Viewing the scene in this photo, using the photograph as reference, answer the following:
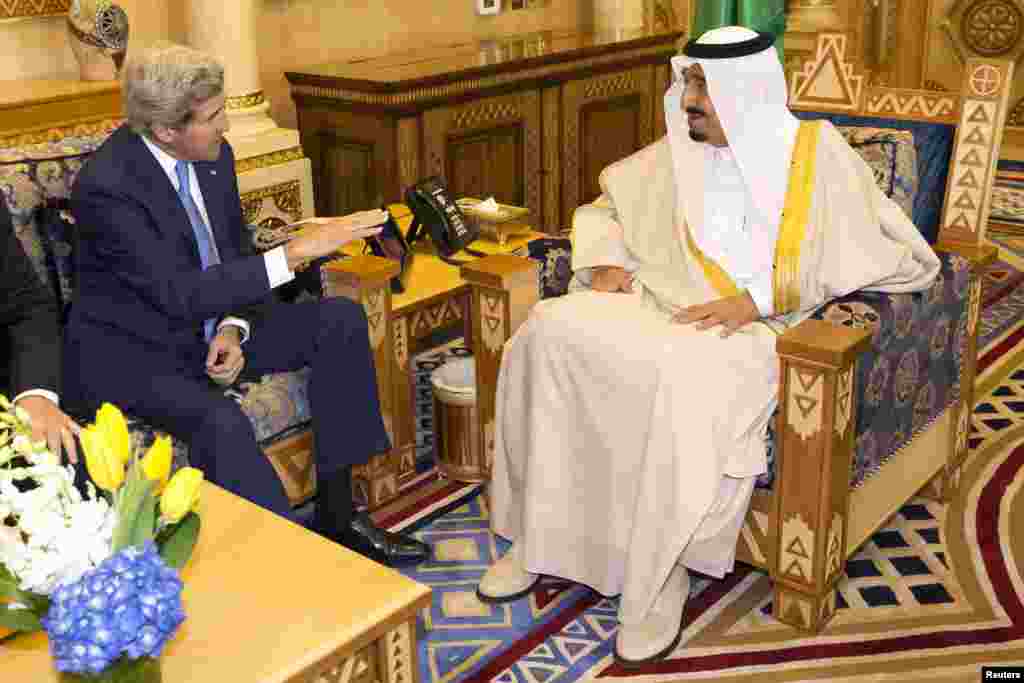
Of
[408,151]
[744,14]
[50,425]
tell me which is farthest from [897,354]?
[408,151]

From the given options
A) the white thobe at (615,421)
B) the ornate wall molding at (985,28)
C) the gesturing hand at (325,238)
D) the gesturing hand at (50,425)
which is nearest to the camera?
the gesturing hand at (50,425)

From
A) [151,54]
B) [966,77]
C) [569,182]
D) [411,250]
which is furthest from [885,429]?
[569,182]

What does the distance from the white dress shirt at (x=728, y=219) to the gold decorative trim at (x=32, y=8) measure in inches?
113

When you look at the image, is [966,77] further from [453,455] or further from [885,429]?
[453,455]

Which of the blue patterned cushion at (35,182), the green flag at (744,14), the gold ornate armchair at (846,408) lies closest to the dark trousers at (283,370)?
the blue patterned cushion at (35,182)

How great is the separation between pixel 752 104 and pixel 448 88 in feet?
8.59

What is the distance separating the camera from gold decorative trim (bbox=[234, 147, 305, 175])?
5.20 m

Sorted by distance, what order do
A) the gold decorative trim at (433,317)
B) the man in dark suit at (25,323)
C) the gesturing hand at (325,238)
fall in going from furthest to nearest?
1. the gold decorative trim at (433,317)
2. the gesturing hand at (325,238)
3. the man in dark suit at (25,323)

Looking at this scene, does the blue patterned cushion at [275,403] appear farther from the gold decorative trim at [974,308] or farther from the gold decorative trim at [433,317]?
the gold decorative trim at [974,308]

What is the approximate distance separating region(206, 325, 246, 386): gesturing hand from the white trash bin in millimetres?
874

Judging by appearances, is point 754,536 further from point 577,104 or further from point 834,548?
point 577,104

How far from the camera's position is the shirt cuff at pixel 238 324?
3.38 m

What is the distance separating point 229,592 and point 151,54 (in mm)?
1534

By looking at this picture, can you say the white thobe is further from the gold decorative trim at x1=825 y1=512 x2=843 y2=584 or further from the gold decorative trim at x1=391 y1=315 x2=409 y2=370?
the gold decorative trim at x1=391 y1=315 x2=409 y2=370
